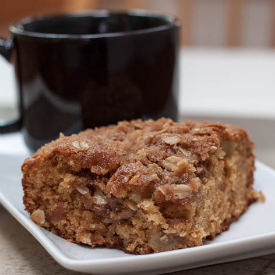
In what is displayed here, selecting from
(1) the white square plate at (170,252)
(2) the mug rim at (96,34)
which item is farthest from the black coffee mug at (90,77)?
(1) the white square plate at (170,252)

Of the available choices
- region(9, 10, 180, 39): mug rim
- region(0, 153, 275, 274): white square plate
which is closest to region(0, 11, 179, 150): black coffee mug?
region(9, 10, 180, 39): mug rim

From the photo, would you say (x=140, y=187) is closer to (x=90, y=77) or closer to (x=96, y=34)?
(x=90, y=77)

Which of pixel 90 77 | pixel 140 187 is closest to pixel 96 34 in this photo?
pixel 90 77

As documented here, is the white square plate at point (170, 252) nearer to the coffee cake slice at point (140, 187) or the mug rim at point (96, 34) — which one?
the coffee cake slice at point (140, 187)

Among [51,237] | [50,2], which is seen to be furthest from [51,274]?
[50,2]

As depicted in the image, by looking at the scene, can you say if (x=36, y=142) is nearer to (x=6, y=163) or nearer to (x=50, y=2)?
(x=6, y=163)

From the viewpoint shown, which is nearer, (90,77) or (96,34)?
(90,77)
